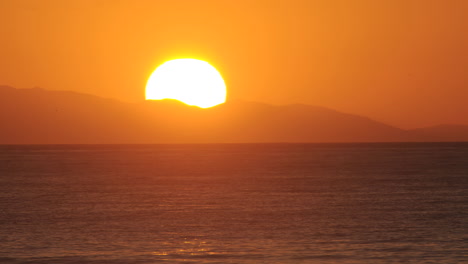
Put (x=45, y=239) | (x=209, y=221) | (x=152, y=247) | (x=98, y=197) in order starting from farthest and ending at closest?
(x=98, y=197)
(x=209, y=221)
(x=45, y=239)
(x=152, y=247)

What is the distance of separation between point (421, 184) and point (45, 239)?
51580 mm

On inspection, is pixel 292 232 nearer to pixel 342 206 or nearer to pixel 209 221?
pixel 209 221

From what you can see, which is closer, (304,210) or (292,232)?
(292,232)

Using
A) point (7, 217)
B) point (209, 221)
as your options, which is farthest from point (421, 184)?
point (7, 217)

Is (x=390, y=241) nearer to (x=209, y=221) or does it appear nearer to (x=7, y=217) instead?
(x=209, y=221)

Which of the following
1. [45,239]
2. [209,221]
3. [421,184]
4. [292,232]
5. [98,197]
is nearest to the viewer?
[45,239]

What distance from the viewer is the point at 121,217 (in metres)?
46.0

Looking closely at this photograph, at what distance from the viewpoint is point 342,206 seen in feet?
174

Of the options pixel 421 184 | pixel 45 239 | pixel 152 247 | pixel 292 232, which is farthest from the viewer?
pixel 421 184

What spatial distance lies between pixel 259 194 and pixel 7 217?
25.1 meters

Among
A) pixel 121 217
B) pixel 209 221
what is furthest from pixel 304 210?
pixel 121 217

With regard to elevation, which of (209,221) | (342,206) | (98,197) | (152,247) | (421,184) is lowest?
(152,247)

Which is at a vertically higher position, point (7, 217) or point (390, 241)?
point (7, 217)

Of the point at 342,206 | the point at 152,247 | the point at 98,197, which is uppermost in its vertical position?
the point at 98,197
